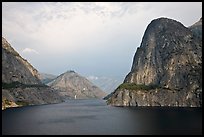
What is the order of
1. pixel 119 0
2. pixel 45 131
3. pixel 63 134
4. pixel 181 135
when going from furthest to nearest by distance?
pixel 45 131 < pixel 63 134 < pixel 181 135 < pixel 119 0

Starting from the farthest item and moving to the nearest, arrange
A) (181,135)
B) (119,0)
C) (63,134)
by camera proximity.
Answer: (63,134) → (181,135) → (119,0)

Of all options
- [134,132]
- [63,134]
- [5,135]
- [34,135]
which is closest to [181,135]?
[134,132]

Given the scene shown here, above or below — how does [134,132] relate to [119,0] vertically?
below

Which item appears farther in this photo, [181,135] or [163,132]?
[163,132]

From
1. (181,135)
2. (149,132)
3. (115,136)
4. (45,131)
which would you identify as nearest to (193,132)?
(181,135)

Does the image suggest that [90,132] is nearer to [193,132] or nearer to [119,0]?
[193,132]

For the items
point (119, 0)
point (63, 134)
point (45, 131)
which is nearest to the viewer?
point (119, 0)

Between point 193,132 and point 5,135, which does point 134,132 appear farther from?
point 5,135

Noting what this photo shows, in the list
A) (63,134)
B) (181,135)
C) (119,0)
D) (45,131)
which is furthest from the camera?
(45,131)

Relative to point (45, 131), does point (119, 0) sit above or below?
above

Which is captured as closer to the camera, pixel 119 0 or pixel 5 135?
pixel 119 0
